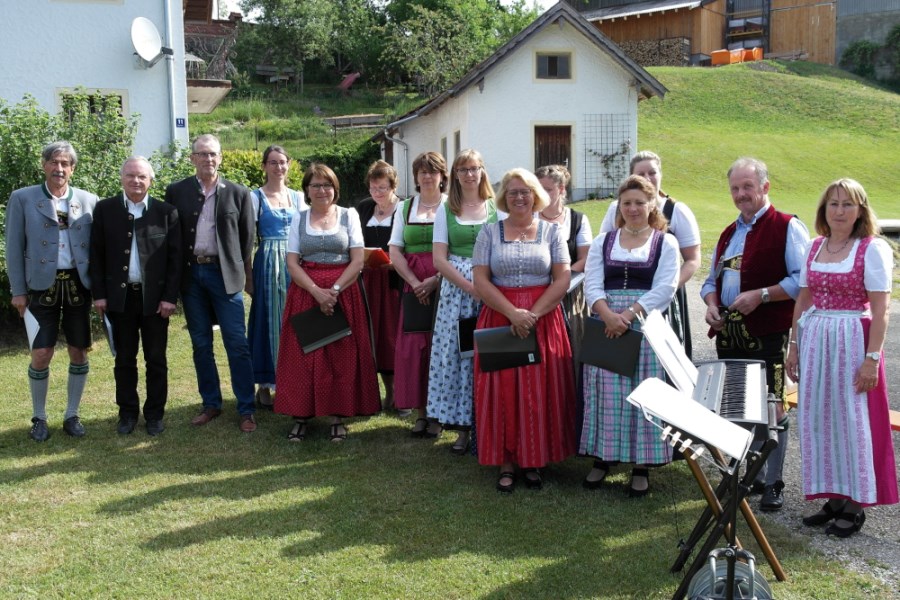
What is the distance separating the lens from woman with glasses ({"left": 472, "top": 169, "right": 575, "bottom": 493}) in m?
5.36

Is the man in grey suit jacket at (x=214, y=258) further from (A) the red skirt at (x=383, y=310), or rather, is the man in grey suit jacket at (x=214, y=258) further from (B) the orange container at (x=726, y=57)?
(B) the orange container at (x=726, y=57)

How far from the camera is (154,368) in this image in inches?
262

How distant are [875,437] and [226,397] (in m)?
5.19

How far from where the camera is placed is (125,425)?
22.0 ft

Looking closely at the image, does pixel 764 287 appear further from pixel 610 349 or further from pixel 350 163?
pixel 350 163

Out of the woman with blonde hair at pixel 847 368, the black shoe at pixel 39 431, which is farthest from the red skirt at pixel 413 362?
the woman with blonde hair at pixel 847 368

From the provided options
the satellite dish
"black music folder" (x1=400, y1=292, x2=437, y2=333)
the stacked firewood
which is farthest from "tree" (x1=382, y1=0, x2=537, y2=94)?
"black music folder" (x1=400, y1=292, x2=437, y2=333)

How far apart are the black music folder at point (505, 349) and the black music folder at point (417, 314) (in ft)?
3.74

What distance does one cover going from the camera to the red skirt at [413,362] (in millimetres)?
6543

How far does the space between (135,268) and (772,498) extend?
445cm

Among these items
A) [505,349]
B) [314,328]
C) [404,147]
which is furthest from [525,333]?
[404,147]

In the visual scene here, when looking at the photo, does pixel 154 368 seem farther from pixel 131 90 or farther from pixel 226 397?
pixel 131 90

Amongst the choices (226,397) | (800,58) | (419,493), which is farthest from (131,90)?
(800,58)

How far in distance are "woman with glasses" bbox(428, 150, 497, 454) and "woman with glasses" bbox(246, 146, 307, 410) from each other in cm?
160
